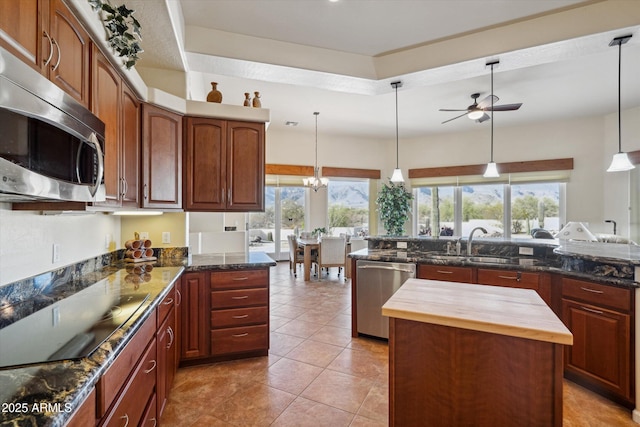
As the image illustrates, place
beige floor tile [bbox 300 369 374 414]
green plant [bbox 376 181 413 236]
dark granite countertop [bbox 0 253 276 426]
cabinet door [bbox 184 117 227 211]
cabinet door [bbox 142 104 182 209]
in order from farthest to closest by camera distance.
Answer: green plant [bbox 376 181 413 236] < cabinet door [bbox 184 117 227 211] < cabinet door [bbox 142 104 182 209] < beige floor tile [bbox 300 369 374 414] < dark granite countertop [bbox 0 253 276 426]

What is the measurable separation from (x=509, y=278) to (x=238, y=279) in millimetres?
2398

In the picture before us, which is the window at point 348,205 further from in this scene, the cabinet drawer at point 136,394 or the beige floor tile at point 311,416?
the cabinet drawer at point 136,394

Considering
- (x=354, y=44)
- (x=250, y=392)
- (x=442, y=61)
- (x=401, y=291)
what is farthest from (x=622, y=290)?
(x=354, y=44)

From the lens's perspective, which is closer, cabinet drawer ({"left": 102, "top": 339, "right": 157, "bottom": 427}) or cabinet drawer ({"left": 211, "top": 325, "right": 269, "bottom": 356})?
cabinet drawer ({"left": 102, "top": 339, "right": 157, "bottom": 427})

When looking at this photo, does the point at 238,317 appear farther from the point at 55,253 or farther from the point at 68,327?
the point at 68,327

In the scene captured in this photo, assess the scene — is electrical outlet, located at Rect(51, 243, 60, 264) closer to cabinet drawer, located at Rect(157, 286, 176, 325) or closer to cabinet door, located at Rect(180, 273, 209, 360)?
cabinet drawer, located at Rect(157, 286, 176, 325)

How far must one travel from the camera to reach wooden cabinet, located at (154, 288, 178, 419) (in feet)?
5.89

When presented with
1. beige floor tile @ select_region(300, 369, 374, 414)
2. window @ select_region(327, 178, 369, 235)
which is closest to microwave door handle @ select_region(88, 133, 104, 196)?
beige floor tile @ select_region(300, 369, 374, 414)

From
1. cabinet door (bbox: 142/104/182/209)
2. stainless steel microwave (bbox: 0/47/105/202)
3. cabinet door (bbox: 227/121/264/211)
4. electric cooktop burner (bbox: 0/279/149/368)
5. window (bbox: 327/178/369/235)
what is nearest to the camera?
stainless steel microwave (bbox: 0/47/105/202)

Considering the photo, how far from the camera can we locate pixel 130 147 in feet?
7.36

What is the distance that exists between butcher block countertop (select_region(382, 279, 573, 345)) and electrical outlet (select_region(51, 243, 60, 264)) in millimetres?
1923

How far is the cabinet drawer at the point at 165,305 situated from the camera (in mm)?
1830

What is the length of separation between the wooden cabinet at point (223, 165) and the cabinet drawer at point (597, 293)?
2.73 m

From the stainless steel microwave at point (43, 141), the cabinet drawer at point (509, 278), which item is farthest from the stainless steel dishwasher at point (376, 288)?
the stainless steel microwave at point (43, 141)
